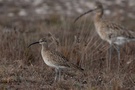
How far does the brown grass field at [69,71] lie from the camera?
11016mm

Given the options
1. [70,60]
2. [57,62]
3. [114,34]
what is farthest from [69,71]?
[114,34]

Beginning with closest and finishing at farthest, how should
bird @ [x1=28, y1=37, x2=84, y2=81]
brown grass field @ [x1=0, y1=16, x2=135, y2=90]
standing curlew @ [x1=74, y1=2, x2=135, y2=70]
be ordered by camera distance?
brown grass field @ [x1=0, y1=16, x2=135, y2=90]
bird @ [x1=28, y1=37, x2=84, y2=81]
standing curlew @ [x1=74, y1=2, x2=135, y2=70]

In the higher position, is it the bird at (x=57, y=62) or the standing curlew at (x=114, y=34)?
the standing curlew at (x=114, y=34)

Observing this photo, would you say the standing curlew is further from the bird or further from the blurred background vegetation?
the bird

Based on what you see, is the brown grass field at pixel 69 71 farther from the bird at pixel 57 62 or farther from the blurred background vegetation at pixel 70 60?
the bird at pixel 57 62

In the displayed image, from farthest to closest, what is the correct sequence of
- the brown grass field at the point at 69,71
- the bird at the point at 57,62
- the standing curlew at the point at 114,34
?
1. the standing curlew at the point at 114,34
2. the bird at the point at 57,62
3. the brown grass field at the point at 69,71

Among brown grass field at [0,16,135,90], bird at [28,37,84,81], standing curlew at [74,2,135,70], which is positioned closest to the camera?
brown grass field at [0,16,135,90]

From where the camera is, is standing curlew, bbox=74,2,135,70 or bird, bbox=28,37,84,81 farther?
standing curlew, bbox=74,2,135,70

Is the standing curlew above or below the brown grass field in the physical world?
above

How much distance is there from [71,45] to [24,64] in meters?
1.40

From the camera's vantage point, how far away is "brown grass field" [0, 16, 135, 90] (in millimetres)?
11016

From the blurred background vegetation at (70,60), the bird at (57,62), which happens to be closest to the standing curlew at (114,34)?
the blurred background vegetation at (70,60)

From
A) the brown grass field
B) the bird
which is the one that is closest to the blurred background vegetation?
the brown grass field

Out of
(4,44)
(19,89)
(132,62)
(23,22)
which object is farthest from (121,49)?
(23,22)
